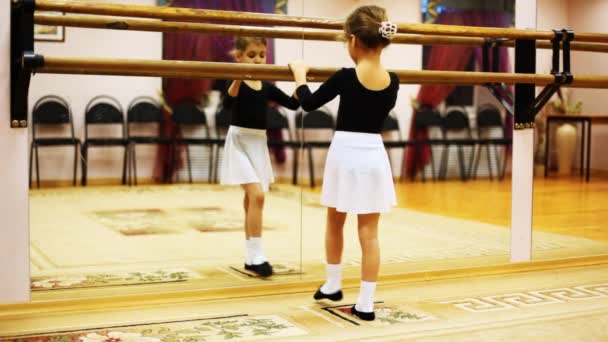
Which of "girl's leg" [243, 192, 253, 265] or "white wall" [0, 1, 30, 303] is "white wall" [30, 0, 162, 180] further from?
"girl's leg" [243, 192, 253, 265]

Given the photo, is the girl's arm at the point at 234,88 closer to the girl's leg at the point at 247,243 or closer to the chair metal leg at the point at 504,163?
the girl's leg at the point at 247,243

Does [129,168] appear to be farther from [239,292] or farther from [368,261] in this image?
[368,261]

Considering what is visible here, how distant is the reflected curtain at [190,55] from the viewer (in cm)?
398

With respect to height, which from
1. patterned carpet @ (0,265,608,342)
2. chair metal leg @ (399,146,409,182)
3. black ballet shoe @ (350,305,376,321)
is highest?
chair metal leg @ (399,146,409,182)

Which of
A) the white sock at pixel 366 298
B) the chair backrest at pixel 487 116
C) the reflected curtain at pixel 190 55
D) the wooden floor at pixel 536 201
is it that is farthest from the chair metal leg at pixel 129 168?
the chair backrest at pixel 487 116

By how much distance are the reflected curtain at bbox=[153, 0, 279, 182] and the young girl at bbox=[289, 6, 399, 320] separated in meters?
0.84

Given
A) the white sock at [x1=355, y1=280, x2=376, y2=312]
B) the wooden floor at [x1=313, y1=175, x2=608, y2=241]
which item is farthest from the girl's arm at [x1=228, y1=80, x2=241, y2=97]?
the wooden floor at [x1=313, y1=175, x2=608, y2=241]

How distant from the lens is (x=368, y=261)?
128 inches

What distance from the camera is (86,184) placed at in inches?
160

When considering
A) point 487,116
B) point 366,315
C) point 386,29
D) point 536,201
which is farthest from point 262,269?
point 487,116

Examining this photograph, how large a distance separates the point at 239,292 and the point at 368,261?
68 centimetres

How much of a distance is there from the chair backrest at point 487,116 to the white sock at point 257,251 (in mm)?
2656

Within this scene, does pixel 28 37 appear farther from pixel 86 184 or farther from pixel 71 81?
pixel 86 184

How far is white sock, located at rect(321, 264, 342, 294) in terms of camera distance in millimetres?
3471
